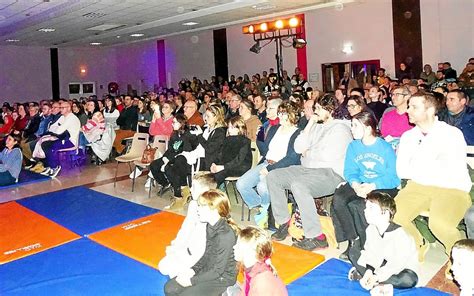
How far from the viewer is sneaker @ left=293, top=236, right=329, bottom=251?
12.7 ft

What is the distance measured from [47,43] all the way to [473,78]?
15.0 m

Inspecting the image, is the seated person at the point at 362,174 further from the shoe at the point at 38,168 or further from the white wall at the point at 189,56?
the white wall at the point at 189,56

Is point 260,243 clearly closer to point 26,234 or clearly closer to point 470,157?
point 470,157

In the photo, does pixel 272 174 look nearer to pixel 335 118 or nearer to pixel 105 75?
pixel 335 118

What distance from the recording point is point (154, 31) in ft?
47.4

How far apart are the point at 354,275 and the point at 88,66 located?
20.0m

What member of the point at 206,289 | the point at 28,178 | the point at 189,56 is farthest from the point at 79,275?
the point at 189,56

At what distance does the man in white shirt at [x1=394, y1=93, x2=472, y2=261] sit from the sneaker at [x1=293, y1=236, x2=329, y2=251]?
78 centimetres

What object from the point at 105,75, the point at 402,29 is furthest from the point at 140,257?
the point at 105,75

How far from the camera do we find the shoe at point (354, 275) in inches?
126

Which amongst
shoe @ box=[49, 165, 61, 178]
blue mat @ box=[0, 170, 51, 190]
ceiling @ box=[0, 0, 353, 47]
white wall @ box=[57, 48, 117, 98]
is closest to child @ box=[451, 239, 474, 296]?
blue mat @ box=[0, 170, 51, 190]

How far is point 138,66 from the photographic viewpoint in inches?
831

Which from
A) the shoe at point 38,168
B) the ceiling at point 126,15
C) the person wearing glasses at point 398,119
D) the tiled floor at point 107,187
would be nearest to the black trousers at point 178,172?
the tiled floor at point 107,187

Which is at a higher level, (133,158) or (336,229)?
(133,158)
